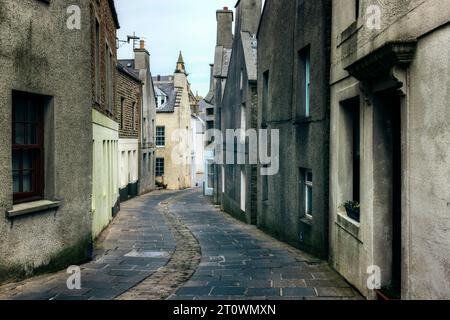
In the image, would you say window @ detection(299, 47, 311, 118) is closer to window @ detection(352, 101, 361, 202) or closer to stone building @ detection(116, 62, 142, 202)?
window @ detection(352, 101, 361, 202)

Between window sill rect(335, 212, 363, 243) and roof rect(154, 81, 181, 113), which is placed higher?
roof rect(154, 81, 181, 113)

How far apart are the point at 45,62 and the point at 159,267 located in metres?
4.84

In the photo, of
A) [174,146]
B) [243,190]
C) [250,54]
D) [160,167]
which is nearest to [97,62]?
[250,54]

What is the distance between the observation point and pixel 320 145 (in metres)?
10.9

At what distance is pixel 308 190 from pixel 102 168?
7688 mm

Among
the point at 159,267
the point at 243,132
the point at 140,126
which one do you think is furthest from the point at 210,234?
the point at 140,126

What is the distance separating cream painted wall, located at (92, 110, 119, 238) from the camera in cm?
1457

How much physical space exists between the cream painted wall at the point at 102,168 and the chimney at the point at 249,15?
26.5 ft

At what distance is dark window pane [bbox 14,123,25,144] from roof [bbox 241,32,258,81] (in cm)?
1253

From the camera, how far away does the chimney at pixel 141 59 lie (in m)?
38.1

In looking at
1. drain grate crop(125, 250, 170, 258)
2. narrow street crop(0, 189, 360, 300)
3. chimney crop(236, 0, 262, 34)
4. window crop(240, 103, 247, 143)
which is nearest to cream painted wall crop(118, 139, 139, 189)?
window crop(240, 103, 247, 143)

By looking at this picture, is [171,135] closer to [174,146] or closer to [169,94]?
[174,146]

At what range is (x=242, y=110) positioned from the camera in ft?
74.1

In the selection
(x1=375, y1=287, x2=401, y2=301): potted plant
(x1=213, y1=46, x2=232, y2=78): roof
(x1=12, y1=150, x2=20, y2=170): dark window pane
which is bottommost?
(x1=375, y1=287, x2=401, y2=301): potted plant
